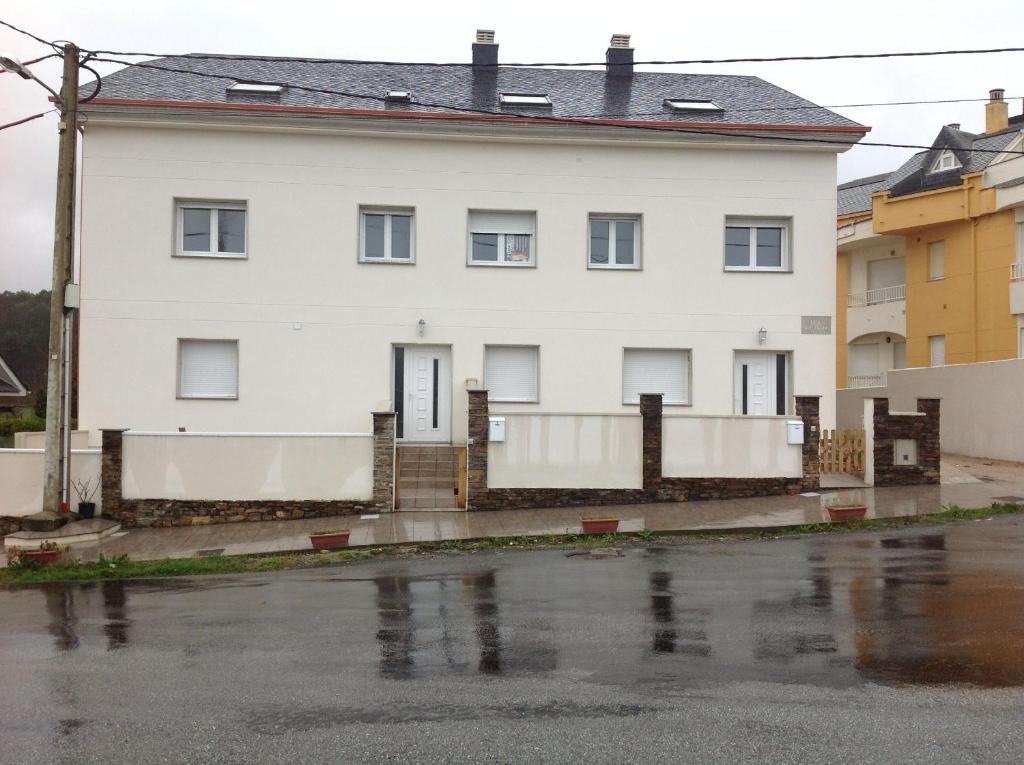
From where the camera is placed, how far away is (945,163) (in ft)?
104

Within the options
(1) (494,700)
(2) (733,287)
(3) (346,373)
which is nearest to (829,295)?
(2) (733,287)

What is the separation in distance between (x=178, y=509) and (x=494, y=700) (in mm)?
11224

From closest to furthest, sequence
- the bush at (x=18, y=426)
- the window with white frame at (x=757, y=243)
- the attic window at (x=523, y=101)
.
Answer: the window with white frame at (x=757, y=243) < the attic window at (x=523, y=101) < the bush at (x=18, y=426)

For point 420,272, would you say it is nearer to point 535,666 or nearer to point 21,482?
point 21,482

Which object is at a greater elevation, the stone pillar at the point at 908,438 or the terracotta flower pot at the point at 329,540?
the stone pillar at the point at 908,438

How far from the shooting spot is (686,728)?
5.27m

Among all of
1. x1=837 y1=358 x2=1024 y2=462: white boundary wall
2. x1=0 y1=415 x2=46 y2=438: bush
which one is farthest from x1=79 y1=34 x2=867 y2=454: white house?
x1=0 y1=415 x2=46 y2=438: bush

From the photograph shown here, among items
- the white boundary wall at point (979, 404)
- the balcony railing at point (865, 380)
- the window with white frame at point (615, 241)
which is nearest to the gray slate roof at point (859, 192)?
the balcony railing at point (865, 380)

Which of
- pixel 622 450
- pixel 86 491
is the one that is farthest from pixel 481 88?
pixel 86 491

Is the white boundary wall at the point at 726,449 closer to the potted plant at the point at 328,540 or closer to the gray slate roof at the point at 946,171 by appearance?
the potted plant at the point at 328,540

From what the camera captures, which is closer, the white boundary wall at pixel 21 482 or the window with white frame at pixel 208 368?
the white boundary wall at pixel 21 482

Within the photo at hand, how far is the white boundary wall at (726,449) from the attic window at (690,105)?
309 inches

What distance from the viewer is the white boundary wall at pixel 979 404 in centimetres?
2055

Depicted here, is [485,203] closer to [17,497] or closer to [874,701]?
[17,497]
